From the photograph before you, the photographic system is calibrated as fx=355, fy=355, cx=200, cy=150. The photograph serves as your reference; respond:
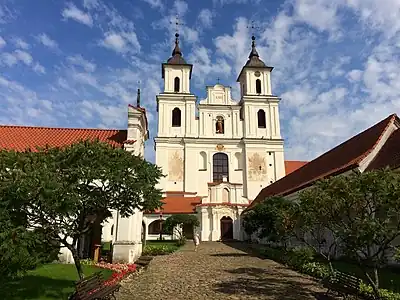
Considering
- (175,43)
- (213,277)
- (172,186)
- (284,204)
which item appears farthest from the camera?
(175,43)

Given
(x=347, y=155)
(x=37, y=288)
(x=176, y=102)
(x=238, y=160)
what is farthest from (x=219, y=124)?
(x=37, y=288)

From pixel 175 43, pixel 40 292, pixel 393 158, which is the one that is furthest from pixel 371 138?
pixel 175 43

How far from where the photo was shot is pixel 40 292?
9297 mm

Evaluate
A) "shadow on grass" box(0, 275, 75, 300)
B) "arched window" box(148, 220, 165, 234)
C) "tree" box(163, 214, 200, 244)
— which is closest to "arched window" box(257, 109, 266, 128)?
"tree" box(163, 214, 200, 244)

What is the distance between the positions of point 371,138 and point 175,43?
3718 cm

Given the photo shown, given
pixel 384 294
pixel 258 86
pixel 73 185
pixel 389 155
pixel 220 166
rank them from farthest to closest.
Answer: pixel 258 86 → pixel 220 166 → pixel 389 155 → pixel 384 294 → pixel 73 185

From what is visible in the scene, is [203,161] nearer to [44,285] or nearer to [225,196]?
[225,196]

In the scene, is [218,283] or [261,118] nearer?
[218,283]

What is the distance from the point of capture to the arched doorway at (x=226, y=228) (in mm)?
35625

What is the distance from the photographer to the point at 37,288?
969 cm

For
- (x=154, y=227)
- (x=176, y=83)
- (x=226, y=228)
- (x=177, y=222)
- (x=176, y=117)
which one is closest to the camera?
(x=177, y=222)

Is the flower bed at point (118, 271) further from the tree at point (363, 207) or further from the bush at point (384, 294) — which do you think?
the bush at point (384, 294)

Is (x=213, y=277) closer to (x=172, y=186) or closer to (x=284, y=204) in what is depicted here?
(x=284, y=204)

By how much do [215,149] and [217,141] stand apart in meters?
0.99
